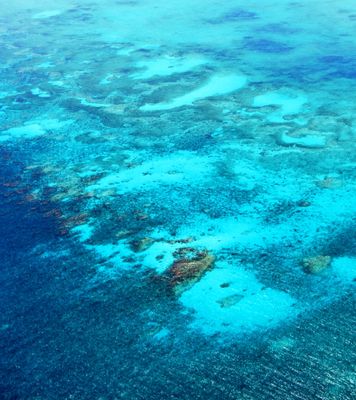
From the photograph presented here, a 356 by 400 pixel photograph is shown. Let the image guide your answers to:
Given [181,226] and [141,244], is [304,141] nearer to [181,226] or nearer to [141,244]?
[181,226]

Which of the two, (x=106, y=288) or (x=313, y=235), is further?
(x=313, y=235)

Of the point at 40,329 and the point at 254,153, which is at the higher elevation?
the point at 254,153

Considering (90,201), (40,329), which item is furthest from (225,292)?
(90,201)

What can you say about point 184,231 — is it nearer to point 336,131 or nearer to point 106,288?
point 106,288

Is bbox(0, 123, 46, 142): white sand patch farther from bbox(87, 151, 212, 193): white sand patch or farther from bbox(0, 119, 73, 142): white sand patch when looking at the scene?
bbox(87, 151, 212, 193): white sand patch

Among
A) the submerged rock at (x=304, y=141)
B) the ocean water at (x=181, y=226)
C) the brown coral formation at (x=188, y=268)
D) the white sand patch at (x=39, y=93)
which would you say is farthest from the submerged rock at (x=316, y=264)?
the white sand patch at (x=39, y=93)

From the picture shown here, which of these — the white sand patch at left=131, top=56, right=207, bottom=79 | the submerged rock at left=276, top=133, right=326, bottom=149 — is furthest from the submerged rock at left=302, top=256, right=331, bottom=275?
the white sand patch at left=131, top=56, right=207, bottom=79

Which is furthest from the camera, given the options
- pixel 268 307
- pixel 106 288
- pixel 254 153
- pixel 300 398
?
pixel 254 153

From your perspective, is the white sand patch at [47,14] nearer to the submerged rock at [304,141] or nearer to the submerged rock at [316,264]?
the submerged rock at [304,141]
